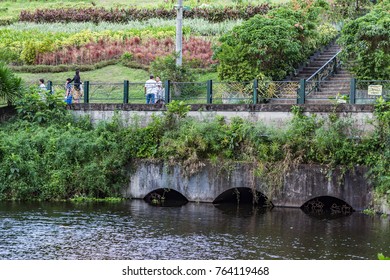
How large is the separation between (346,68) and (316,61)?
3.69 m

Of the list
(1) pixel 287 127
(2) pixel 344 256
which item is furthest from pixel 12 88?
→ (2) pixel 344 256

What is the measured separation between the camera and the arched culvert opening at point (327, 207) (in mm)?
29234

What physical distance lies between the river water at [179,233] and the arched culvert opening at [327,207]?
61 centimetres

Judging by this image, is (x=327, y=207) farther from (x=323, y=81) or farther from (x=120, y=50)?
(x=120, y=50)

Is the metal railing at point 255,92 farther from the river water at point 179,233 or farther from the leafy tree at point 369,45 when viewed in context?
the river water at point 179,233

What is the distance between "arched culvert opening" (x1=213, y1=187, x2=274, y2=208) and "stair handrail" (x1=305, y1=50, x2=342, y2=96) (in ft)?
16.0

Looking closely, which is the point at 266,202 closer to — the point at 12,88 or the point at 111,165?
the point at 111,165

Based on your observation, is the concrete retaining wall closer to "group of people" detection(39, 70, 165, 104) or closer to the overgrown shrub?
"group of people" detection(39, 70, 165, 104)

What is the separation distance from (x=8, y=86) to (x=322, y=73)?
12775 millimetres

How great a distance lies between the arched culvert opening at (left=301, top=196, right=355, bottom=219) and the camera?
95.9ft

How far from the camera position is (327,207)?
30.6 meters

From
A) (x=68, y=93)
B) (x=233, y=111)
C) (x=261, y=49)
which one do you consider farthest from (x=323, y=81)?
(x=68, y=93)

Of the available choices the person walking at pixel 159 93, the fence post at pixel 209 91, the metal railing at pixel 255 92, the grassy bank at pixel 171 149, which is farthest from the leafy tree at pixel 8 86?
the fence post at pixel 209 91

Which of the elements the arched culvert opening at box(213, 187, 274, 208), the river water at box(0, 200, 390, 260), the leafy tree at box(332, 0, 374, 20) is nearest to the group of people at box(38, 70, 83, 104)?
the river water at box(0, 200, 390, 260)
